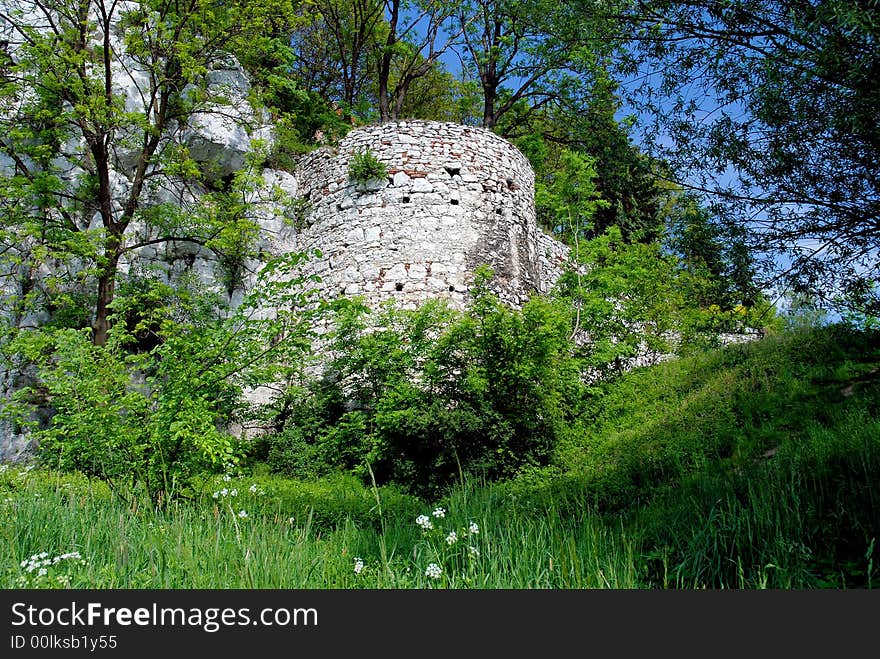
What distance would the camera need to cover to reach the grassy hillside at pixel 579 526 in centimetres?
285

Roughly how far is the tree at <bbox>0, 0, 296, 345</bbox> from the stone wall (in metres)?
2.16

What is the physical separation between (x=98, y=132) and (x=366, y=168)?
4542mm

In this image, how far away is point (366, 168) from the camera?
35.8ft

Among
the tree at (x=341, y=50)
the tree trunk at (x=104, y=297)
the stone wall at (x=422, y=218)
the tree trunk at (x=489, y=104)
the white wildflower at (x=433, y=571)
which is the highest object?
the tree at (x=341, y=50)

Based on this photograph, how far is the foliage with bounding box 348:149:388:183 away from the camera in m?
10.9

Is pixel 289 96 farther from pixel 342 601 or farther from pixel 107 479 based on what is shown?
pixel 342 601

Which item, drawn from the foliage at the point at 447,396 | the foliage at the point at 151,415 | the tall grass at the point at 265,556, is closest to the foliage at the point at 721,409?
the foliage at the point at 447,396

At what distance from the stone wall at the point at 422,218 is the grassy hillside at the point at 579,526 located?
14.4ft

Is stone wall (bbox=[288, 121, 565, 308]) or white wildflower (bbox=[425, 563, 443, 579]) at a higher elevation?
stone wall (bbox=[288, 121, 565, 308])

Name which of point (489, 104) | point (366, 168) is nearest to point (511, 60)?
point (489, 104)

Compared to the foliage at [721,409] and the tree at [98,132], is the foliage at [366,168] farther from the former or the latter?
the foliage at [721,409]

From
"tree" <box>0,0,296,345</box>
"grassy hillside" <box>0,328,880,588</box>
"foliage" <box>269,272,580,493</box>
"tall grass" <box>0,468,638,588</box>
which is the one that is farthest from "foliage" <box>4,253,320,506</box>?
"tree" <box>0,0,296,345</box>

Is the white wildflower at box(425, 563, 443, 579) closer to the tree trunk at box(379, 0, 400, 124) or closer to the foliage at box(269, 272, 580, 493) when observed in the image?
the foliage at box(269, 272, 580, 493)

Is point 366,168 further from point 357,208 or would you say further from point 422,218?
point 422,218
